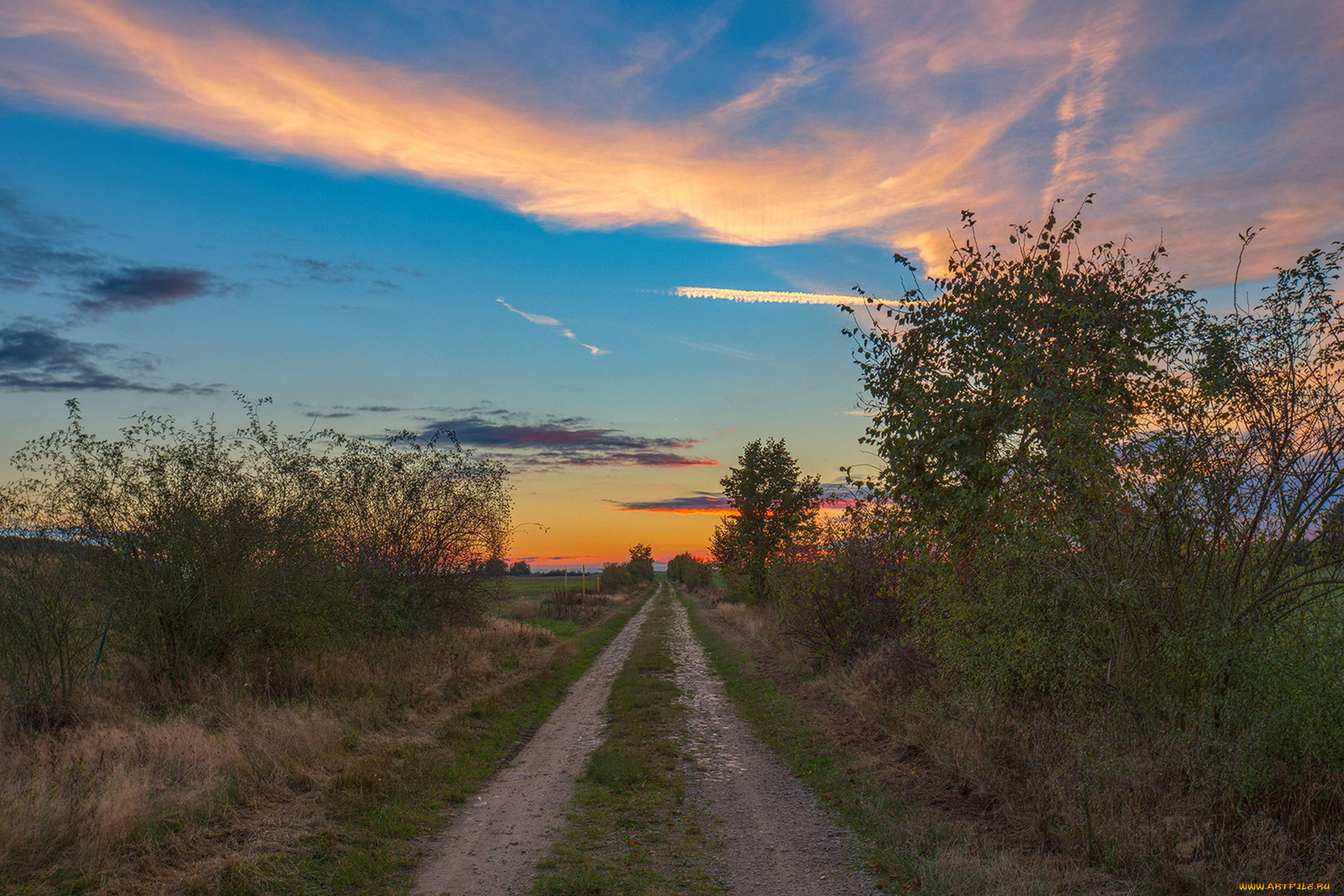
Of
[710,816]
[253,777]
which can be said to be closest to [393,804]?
[253,777]

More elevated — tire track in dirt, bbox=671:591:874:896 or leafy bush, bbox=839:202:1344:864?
leafy bush, bbox=839:202:1344:864

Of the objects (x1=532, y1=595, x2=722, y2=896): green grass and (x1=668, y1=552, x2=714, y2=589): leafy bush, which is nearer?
(x1=532, y1=595, x2=722, y2=896): green grass

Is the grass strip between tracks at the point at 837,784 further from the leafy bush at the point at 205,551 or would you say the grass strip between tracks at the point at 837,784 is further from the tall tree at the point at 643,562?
the tall tree at the point at 643,562

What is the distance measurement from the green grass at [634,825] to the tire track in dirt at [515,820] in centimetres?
28

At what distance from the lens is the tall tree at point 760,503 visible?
41.4 m

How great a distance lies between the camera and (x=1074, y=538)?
8680mm

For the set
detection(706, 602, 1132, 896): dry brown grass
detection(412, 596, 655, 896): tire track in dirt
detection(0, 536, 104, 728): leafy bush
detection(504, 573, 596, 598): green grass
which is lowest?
detection(504, 573, 596, 598): green grass

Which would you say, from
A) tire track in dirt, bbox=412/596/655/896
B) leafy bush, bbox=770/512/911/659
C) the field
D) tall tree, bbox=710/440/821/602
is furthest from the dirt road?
tall tree, bbox=710/440/821/602

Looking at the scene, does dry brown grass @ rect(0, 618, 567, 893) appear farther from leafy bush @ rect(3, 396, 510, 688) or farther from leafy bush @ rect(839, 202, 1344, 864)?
leafy bush @ rect(839, 202, 1344, 864)

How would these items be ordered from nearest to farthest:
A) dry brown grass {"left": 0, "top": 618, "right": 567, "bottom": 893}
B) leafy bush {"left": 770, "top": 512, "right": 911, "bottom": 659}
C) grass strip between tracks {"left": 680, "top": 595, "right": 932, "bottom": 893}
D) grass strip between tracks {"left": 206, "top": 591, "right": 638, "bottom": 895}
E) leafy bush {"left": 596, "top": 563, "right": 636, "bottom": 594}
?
dry brown grass {"left": 0, "top": 618, "right": 567, "bottom": 893}
grass strip between tracks {"left": 206, "top": 591, "right": 638, "bottom": 895}
grass strip between tracks {"left": 680, "top": 595, "right": 932, "bottom": 893}
leafy bush {"left": 770, "top": 512, "right": 911, "bottom": 659}
leafy bush {"left": 596, "top": 563, "right": 636, "bottom": 594}

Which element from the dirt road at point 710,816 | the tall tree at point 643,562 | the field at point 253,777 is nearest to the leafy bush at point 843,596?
the dirt road at point 710,816

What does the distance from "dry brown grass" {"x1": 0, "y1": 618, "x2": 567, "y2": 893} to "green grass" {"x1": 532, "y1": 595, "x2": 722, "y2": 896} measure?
3.21 metres

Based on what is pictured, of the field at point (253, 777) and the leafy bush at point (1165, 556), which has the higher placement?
the leafy bush at point (1165, 556)

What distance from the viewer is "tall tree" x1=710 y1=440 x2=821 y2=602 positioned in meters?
41.4
